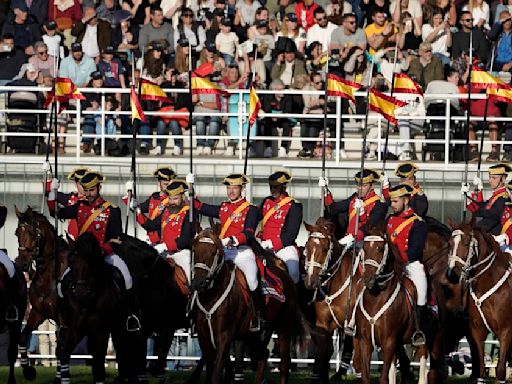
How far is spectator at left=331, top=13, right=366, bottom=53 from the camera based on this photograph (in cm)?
3453

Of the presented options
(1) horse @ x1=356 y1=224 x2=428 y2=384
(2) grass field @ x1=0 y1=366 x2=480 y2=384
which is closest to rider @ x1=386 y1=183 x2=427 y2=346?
(1) horse @ x1=356 y1=224 x2=428 y2=384

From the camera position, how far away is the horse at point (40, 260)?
25.9 meters

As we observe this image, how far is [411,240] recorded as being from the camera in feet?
85.0

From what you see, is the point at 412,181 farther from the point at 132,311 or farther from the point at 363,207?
the point at 132,311

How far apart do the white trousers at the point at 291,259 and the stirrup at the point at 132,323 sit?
2.48m

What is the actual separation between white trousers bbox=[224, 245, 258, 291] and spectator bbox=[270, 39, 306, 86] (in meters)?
8.54

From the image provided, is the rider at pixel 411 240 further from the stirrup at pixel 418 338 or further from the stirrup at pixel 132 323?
the stirrup at pixel 132 323

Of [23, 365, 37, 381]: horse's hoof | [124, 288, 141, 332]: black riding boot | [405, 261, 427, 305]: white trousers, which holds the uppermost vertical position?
[405, 261, 427, 305]: white trousers

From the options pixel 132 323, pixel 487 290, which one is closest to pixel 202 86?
pixel 132 323

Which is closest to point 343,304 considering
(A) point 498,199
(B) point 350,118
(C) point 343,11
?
(A) point 498,199

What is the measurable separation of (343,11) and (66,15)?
5.06 meters

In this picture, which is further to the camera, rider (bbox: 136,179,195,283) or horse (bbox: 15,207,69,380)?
rider (bbox: 136,179,195,283)

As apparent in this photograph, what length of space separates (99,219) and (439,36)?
1056cm

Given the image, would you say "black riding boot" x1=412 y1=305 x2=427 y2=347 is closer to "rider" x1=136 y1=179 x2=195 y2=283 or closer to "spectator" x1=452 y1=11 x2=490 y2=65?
"rider" x1=136 y1=179 x2=195 y2=283
